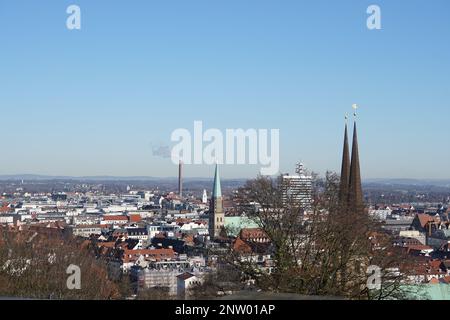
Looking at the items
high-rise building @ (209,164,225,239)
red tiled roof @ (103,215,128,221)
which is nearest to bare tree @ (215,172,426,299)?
high-rise building @ (209,164,225,239)

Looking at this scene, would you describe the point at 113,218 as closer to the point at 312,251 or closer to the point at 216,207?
the point at 216,207

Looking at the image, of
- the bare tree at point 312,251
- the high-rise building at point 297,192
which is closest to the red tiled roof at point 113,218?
the high-rise building at point 297,192

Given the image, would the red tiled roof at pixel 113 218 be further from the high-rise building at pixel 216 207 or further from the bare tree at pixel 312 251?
the bare tree at pixel 312 251

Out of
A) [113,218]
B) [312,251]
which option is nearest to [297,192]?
[312,251]

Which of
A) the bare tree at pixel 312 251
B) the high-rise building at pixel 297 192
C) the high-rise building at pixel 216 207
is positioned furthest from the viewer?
the high-rise building at pixel 216 207

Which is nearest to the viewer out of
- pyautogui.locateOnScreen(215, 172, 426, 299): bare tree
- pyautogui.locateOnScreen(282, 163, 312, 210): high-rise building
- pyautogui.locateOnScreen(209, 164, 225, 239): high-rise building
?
pyautogui.locateOnScreen(215, 172, 426, 299): bare tree

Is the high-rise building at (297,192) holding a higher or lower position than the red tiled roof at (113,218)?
higher

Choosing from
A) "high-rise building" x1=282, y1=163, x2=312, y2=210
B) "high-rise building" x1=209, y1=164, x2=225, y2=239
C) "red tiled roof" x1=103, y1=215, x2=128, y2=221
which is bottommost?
"red tiled roof" x1=103, y1=215, x2=128, y2=221

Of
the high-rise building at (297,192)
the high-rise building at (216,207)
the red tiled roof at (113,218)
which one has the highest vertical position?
the high-rise building at (297,192)

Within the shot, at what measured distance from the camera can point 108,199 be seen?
12244cm

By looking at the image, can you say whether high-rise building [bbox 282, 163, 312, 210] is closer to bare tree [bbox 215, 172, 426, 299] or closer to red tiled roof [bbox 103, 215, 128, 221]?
bare tree [bbox 215, 172, 426, 299]

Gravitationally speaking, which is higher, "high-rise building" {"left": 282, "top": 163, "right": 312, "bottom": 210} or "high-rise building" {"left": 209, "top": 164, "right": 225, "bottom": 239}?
"high-rise building" {"left": 282, "top": 163, "right": 312, "bottom": 210}
